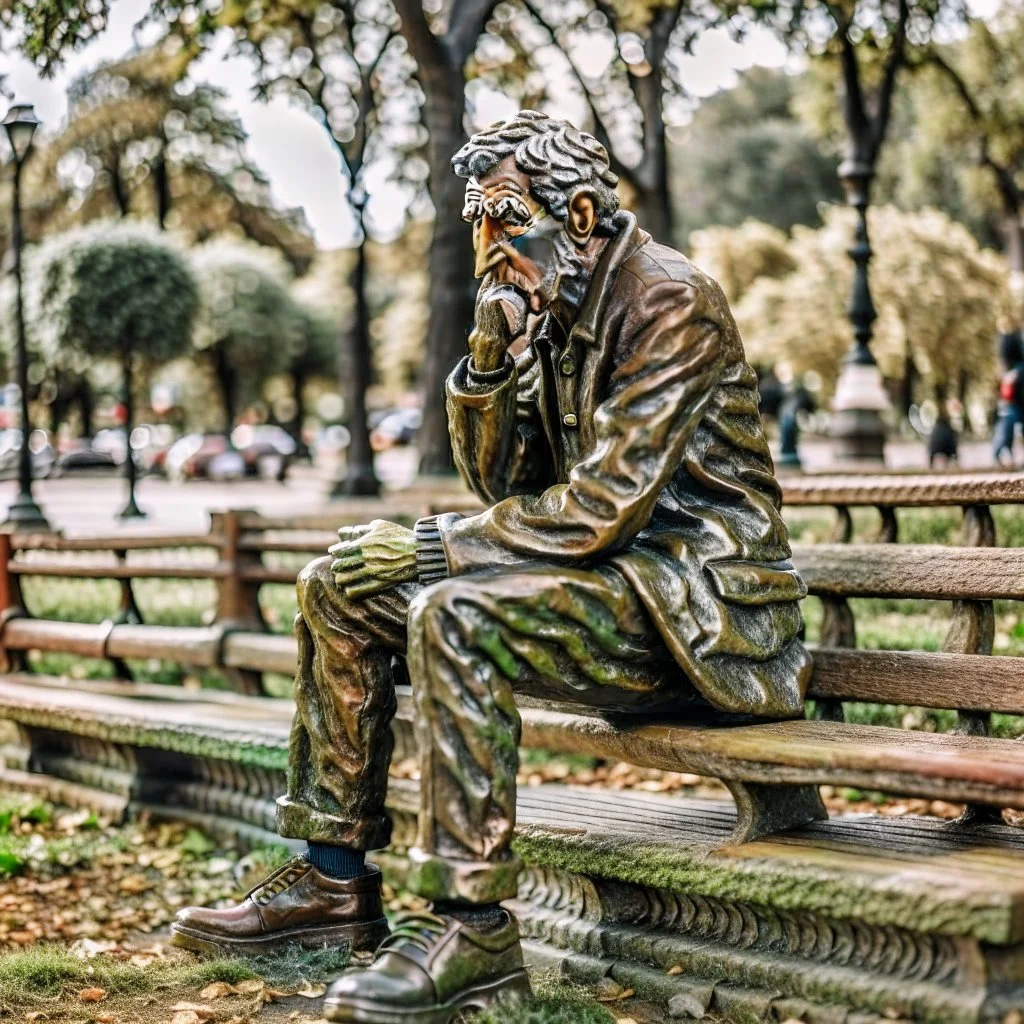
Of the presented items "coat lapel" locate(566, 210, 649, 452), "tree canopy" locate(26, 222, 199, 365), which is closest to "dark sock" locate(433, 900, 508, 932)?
"coat lapel" locate(566, 210, 649, 452)

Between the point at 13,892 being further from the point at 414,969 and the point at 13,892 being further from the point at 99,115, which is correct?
the point at 99,115

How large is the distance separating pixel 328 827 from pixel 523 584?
3.29ft

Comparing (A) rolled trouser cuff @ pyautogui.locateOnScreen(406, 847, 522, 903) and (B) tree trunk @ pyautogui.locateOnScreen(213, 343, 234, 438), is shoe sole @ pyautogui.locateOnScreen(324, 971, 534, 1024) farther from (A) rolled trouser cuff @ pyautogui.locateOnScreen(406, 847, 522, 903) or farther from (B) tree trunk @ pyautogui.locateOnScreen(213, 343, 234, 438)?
(B) tree trunk @ pyautogui.locateOnScreen(213, 343, 234, 438)

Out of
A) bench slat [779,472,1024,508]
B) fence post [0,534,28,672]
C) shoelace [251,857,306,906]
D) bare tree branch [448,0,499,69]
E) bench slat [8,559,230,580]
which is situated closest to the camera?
shoelace [251,857,306,906]

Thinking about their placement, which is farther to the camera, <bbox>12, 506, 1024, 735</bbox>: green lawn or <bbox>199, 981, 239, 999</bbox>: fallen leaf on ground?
<bbox>12, 506, 1024, 735</bbox>: green lawn

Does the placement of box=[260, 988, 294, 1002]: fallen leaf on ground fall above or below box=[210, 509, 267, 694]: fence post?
below

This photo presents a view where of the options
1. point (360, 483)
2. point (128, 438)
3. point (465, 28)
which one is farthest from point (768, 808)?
point (128, 438)

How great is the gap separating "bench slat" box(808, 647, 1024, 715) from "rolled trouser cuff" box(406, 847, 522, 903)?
1.31m

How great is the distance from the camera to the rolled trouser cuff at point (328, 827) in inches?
156

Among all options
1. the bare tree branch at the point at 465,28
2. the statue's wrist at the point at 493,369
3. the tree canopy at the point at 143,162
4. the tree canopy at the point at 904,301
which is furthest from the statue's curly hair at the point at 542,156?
the tree canopy at the point at 904,301

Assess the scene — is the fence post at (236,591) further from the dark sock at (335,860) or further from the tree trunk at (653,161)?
the tree trunk at (653,161)

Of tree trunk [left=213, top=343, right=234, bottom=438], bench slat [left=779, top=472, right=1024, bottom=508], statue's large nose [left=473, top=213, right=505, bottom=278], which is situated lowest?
bench slat [left=779, top=472, right=1024, bottom=508]

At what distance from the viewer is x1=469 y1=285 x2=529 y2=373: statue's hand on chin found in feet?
12.3

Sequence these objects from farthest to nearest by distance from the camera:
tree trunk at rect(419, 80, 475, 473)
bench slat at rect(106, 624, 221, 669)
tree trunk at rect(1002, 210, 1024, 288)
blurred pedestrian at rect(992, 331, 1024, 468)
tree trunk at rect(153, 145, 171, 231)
→ tree trunk at rect(153, 145, 171, 231), tree trunk at rect(1002, 210, 1024, 288), blurred pedestrian at rect(992, 331, 1024, 468), tree trunk at rect(419, 80, 475, 473), bench slat at rect(106, 624, 221, 669)
